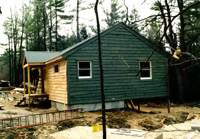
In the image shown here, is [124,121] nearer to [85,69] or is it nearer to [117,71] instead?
[85,69]

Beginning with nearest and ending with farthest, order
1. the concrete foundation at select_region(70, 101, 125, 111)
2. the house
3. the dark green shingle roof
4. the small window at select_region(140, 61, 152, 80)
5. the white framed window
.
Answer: the house < the concrete foundation at select_region(70, 101, 125, 111) < the white framed window < the small window at select_region(140, 61, 152, 80) < the dark green shingle roof

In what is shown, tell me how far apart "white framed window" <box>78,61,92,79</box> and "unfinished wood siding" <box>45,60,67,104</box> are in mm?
923

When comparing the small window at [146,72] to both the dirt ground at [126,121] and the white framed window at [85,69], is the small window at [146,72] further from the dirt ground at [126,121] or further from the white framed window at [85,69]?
the white framed window at [85,69]

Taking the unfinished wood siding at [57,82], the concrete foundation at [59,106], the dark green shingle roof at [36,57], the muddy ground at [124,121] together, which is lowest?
the muddy ground at [124,121]

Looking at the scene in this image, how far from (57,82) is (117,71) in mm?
3684

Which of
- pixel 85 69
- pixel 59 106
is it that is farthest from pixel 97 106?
pixel 59 106

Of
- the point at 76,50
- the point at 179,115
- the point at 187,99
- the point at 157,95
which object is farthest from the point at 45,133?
the point at 187,99

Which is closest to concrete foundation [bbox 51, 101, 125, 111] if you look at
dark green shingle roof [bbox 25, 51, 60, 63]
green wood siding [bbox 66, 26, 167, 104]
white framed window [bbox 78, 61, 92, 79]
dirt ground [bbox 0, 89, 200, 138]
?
green wood siding [bbox 66, 26, 167, 104]

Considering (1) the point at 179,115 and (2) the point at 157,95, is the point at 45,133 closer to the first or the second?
(1) the point at 179,115

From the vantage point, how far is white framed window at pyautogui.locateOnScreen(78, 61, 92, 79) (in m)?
18.0

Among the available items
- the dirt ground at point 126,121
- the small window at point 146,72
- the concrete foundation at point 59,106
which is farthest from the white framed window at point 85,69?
the small window at point 146,72

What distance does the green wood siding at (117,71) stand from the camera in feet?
57.9

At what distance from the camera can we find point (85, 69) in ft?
59.1

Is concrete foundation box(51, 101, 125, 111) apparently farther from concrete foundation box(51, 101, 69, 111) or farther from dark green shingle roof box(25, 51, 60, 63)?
dark green shingle roof box(25, 51, 60, 63)
